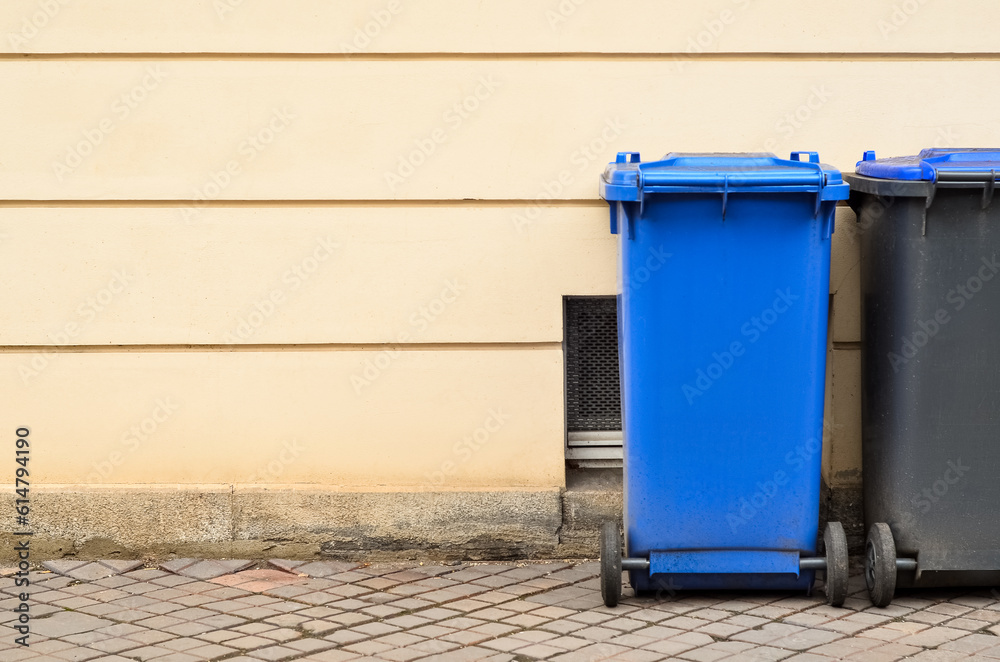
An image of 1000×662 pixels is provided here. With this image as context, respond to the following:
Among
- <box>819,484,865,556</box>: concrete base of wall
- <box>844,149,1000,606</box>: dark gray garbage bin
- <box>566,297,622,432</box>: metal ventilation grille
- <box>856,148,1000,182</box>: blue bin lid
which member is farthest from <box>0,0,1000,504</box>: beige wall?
<box>844,149,1000,606</box>: dark gray garbage bin

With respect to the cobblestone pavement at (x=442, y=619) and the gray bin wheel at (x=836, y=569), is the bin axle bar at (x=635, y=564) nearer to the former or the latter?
the cobblestone pavement at (x=442, y=619)

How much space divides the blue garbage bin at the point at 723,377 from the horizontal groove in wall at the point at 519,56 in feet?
2.43

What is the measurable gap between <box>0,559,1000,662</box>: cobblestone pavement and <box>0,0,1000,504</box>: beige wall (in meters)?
0.45

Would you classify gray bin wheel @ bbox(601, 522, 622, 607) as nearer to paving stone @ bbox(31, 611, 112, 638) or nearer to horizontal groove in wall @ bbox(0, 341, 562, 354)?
horizontal groove in wall @ bbox(0, 341, 562, 354)

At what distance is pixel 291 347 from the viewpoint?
468 centimetres

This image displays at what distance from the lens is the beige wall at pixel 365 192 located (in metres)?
4.54

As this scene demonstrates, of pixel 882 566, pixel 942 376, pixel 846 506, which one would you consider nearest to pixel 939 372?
pixel 942 376

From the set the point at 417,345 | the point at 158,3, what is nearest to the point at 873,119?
the point at 417,345

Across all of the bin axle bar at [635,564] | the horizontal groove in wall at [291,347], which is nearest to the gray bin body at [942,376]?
the bin axle bar at [635,564]

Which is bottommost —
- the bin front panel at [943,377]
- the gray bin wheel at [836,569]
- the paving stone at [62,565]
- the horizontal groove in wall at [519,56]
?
the paving stone at [62,565]

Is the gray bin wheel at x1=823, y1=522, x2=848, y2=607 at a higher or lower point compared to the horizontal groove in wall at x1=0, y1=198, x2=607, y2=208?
lower

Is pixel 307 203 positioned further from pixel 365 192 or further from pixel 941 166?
pixel 941 166

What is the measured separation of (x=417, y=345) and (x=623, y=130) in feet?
4.10

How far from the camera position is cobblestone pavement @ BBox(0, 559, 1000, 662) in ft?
11.8
